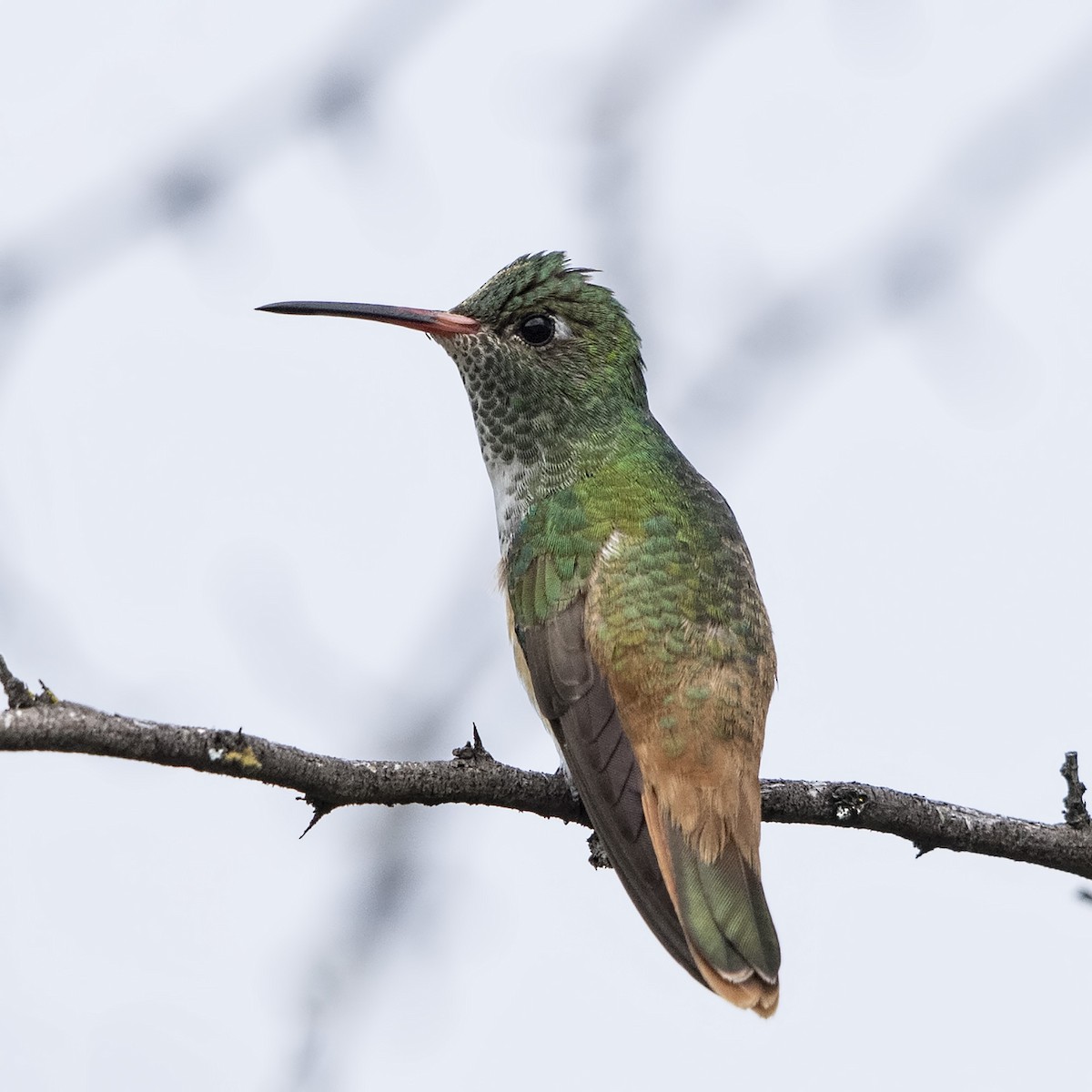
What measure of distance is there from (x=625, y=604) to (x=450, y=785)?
57.0 inches

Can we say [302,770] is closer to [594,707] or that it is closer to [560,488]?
[594,707]

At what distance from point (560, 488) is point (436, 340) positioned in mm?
1071

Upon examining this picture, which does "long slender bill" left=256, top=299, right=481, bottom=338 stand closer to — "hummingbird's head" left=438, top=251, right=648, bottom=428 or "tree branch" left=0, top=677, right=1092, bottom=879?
"hummingbird's head" left=438, top=251, right=648, bottom=428

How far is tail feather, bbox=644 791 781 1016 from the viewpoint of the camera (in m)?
4.18

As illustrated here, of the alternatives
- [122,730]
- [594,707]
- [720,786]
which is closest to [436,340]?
[594,707]

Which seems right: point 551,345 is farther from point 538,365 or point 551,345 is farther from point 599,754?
point 599,754

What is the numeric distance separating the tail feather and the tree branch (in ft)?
0.89

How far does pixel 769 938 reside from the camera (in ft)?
14.0

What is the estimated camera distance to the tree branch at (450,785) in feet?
9.78

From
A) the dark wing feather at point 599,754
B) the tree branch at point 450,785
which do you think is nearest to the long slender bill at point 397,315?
the dark wing feather at point 599,754

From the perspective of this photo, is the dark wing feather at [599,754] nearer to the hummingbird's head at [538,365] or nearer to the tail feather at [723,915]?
the tail feather at [723,915]

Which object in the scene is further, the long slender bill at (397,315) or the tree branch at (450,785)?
the long slender bill at (397,315)

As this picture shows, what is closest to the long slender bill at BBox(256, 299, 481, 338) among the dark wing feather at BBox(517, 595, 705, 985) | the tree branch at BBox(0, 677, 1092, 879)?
the dark wing feather at BBox(517, 595, 705, 985)

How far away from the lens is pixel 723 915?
14.2ft
